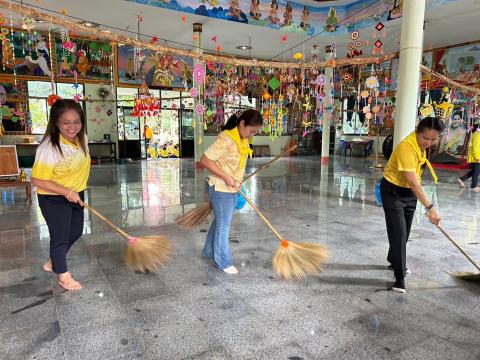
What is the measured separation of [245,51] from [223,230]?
40.4 feet

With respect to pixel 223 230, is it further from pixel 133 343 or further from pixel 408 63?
pixel 408 63

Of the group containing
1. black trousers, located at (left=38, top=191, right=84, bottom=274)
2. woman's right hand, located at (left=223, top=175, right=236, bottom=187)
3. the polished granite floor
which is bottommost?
the polished granite floor

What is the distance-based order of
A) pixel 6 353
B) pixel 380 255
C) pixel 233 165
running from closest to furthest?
1. pixel 6 353
2. pixel 233 165
3. pixel 380 255

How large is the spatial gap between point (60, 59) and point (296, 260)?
13135 mm

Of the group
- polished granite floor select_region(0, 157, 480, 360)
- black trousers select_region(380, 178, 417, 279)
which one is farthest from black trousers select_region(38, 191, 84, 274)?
black trousers select_region(380, 178, 417, 279)

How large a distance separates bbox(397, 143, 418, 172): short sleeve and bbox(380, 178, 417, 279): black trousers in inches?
8.5

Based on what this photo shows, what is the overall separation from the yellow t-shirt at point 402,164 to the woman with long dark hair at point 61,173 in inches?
94.1

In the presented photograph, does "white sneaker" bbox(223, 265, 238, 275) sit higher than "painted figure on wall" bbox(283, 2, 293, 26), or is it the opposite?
"painted figure on wall" bbox(283, 2, 293, 26)

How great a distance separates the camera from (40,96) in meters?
13.2

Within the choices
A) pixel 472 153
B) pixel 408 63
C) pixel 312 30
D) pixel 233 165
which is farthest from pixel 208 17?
pixel 233 165

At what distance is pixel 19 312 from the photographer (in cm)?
245

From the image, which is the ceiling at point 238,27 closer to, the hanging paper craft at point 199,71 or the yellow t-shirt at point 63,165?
the hanging paper craft at point 199,71

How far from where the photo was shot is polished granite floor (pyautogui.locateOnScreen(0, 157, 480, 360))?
82.7 inches

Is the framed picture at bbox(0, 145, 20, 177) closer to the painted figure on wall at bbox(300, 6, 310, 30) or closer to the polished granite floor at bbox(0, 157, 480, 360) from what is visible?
the polished granite floor at bbox(0, 157, 480, 360)
